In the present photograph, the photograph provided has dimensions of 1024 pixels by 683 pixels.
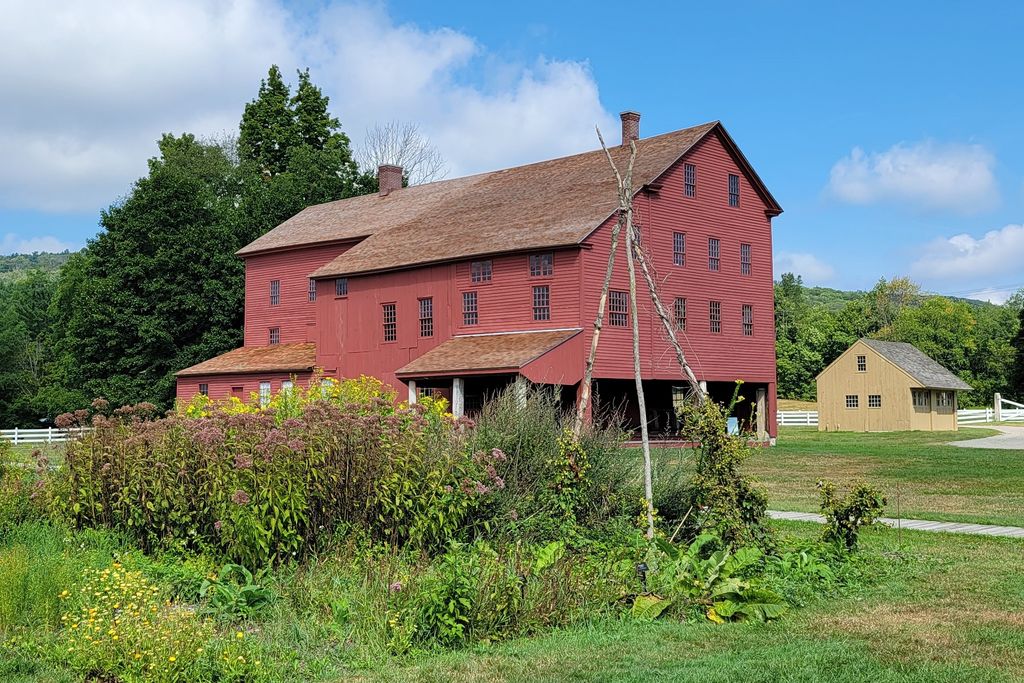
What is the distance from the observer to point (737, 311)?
1394 inches

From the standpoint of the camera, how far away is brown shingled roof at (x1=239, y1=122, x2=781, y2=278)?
32.0 metres

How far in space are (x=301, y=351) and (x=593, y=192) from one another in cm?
1416

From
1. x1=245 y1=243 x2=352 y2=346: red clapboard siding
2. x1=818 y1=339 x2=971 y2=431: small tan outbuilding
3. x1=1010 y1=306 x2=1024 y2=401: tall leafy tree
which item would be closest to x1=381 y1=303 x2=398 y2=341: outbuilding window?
x1=245 y1=243 x2=352 y2=346: red clapboard siding

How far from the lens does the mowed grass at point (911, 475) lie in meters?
17.9

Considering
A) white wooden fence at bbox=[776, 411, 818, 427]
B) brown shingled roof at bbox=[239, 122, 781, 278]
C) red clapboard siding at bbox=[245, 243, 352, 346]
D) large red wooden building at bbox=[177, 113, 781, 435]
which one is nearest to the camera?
large red wooden building at bbox=[177, 113, 781, 435]

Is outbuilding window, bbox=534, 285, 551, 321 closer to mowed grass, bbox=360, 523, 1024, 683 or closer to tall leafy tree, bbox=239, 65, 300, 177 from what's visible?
mowed grass, bbox=360, 523, 1024, 683

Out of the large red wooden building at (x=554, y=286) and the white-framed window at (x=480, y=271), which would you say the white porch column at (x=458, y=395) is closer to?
the large red wooden building at (x=554, y=286)

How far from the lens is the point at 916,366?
185 feet

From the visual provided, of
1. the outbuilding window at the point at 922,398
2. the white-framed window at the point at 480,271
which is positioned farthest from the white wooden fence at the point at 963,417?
the white-framed window at the point at 480,271

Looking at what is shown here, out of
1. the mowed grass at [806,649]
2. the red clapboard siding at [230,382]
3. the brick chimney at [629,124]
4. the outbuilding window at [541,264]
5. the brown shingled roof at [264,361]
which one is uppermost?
the brick chimney at [629,124]

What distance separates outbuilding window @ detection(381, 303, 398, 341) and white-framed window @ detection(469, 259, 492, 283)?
3.55 metres

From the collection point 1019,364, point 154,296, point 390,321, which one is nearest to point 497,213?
point 390,321

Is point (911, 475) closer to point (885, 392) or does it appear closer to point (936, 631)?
point (936, 631)

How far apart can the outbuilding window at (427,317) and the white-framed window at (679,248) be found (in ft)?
26.1
